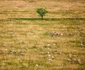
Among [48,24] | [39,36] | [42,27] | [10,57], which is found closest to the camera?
[10,57]

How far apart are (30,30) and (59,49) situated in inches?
200

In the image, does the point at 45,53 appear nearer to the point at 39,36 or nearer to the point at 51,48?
the point at 51,48

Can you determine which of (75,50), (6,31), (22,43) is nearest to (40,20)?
(6,31)

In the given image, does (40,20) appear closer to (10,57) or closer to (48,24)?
(48,24)

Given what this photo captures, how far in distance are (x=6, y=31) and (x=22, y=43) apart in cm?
362

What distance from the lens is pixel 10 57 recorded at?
1062cm

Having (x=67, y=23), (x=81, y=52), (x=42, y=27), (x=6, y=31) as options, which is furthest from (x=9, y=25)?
(x=81, y=52)

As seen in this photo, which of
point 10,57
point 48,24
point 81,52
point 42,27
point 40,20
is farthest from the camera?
point 40,20

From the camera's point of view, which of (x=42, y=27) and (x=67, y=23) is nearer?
(x=42, y=27)

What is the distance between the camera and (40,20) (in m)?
20.1

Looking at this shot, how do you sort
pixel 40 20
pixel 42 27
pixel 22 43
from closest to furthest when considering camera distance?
pixel 22 43 → pixel 42 27 → pixel 40 20

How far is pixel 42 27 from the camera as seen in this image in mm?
17297

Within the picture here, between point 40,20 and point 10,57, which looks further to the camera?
point 40,20

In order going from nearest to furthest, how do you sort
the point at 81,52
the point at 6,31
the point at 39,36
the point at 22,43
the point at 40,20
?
the point at 81,52, the point at 22,43, the point at 39,36, the point at 6,31, the point at 40,20
